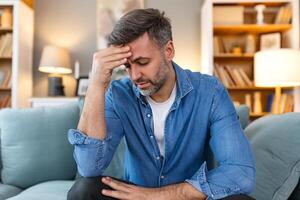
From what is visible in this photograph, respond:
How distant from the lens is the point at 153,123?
1.33 meters

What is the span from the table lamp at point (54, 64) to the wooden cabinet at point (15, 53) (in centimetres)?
22

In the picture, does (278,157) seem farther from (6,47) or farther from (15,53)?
(6,47)

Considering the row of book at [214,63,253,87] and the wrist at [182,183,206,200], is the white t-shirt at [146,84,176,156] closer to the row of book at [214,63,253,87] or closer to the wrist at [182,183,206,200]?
the wrist at [182,183,206,200]

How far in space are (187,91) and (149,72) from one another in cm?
18

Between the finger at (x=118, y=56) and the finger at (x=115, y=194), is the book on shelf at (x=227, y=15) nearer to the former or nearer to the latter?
the finger at (x=118, y=56)

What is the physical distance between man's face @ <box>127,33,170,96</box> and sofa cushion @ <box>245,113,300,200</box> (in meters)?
0.52

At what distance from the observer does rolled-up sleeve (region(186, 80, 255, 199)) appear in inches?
41.7

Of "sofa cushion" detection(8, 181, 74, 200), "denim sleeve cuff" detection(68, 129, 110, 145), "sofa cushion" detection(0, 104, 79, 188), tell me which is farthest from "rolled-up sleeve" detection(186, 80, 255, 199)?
"sofa cushion" detection(0, 104, 79, 188)

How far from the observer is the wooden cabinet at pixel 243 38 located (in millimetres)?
3473

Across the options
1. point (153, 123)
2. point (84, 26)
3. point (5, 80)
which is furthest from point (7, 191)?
point (84, 26)

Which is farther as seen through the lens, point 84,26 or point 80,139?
point 84,26

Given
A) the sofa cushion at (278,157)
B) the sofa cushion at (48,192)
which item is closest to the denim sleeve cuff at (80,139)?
the sofa cushion at (48,192)

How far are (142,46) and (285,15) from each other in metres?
2.77

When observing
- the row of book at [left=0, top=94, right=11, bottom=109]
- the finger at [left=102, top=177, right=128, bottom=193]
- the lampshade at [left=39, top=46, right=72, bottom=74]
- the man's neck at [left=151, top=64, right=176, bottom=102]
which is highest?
the lampshade at [left=39, top=46, right=72, bottom=74]
